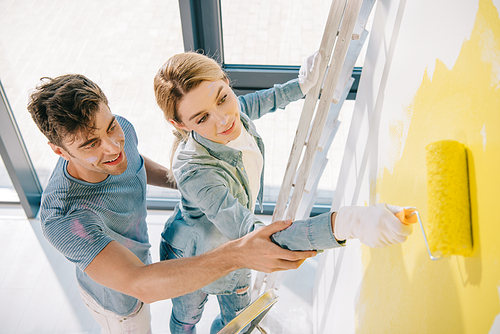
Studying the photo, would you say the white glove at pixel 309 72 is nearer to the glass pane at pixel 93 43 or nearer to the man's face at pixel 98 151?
the man's face at pixel 98 151

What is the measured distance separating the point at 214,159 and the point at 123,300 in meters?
0.64

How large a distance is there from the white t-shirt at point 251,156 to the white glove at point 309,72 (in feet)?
0.85

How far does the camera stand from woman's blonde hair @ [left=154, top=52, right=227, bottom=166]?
109 centimetres

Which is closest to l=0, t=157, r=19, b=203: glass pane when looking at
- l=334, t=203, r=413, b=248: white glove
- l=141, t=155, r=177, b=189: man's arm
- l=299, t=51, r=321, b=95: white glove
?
l=141, t=155, r=177, b=189: man's arm

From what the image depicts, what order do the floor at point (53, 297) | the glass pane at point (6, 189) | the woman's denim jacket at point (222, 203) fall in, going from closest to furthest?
1. the woman's denim jacket at point (222, 203)
2. the floor at point (53, 297)
3. the glass pane at point (6, 189)

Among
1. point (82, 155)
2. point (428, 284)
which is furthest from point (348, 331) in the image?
point (82, 155)

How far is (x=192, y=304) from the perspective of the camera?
154 centimetres

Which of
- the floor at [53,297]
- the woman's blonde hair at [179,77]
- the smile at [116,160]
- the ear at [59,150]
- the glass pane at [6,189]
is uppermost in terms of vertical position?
the woman's blonde hair at [179,77]

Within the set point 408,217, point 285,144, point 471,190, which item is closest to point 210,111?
point 408,217

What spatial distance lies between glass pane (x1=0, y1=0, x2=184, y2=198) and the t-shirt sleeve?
1.09 m

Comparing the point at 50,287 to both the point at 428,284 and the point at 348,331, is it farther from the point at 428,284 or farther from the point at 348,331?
the point at 428,284

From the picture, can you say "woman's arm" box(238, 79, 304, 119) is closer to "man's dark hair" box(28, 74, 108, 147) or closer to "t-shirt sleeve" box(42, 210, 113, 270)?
"man's dark hair" box(28, 74, 108, 147)

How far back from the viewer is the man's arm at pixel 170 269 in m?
0.97

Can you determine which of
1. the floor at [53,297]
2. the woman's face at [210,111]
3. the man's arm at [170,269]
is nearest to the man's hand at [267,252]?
the man's arm at [170,269]
